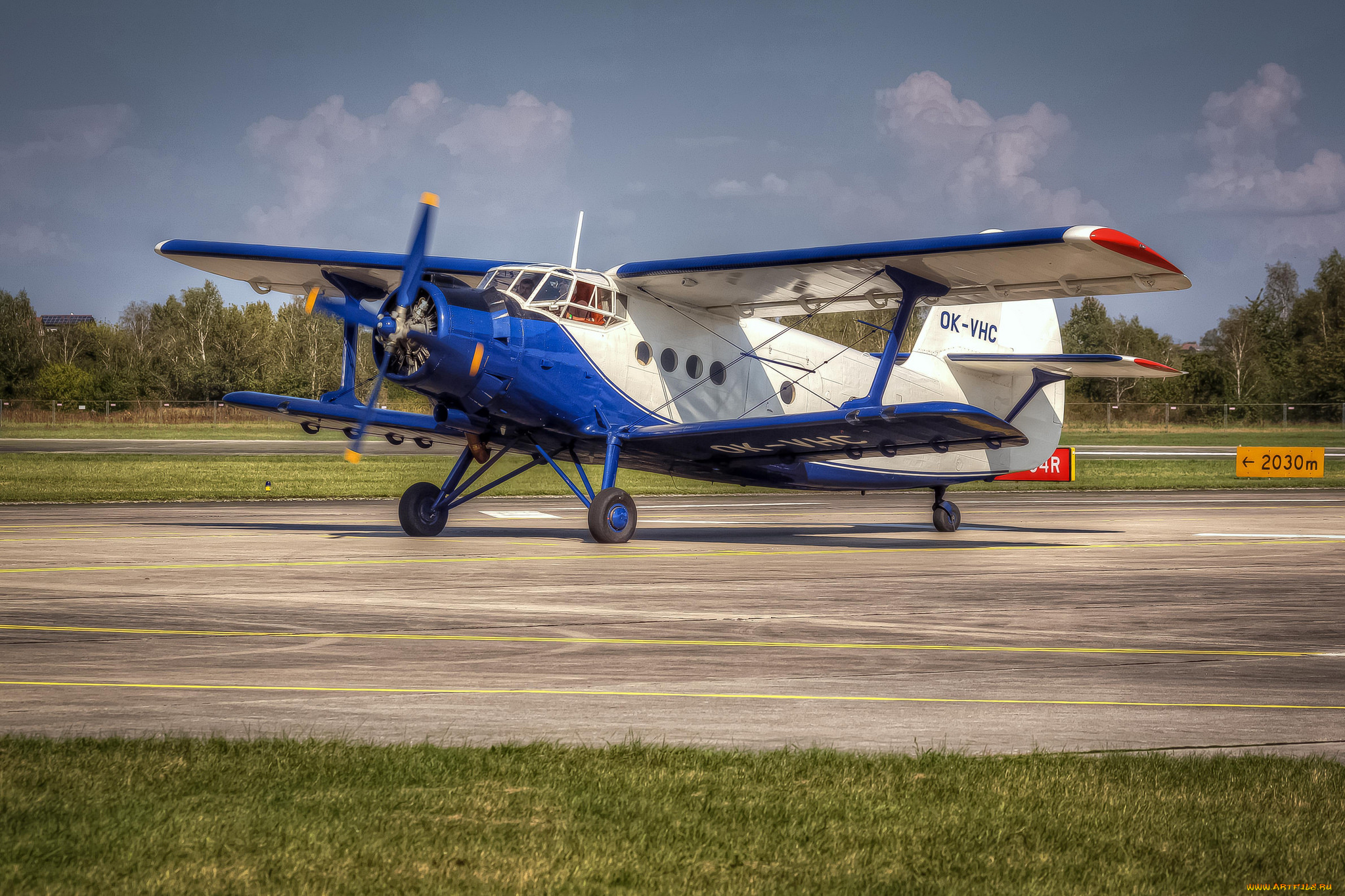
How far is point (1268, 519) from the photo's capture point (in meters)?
21.8

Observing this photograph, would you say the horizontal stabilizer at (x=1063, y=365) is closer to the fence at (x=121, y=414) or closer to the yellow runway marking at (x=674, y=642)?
the yellow runway marking at (x=674, y=642)

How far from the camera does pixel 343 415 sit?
55.9ft

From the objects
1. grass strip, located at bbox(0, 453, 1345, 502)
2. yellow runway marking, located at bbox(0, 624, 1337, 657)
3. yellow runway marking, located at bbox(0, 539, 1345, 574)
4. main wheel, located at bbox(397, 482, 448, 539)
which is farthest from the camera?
grass strip, located at bbox(0, 453, 1345, 502)

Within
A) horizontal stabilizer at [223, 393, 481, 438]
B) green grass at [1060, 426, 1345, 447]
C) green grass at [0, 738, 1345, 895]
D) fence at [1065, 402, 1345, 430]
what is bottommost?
green grass at [0, 738, 1345, 895]

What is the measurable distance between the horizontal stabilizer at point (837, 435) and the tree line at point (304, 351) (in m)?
57.7

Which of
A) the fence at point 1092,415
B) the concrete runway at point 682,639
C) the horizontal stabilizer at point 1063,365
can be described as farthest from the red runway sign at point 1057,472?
the fence at point 1092,415

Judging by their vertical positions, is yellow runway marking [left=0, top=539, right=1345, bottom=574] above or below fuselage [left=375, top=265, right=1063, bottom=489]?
below

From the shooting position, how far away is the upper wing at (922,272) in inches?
551

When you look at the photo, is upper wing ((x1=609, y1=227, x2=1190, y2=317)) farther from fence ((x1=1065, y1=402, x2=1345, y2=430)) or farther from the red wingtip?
fence ((x1=1065, y1=402, x2=1345, y2=430))

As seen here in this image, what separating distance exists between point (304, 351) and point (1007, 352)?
88.7m

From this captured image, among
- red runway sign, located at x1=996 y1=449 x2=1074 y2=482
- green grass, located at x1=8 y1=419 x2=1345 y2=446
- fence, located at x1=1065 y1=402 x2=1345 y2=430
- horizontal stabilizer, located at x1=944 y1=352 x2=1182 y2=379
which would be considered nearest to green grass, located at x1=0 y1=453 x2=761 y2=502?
horizontal stabilizer, located at x1=944 y1=352 x2=1182 y2=379

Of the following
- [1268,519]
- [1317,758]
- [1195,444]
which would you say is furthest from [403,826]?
[1195,444]

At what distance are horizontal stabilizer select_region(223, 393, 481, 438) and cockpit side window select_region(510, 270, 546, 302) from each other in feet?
6.71

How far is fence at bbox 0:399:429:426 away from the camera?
77.9m
